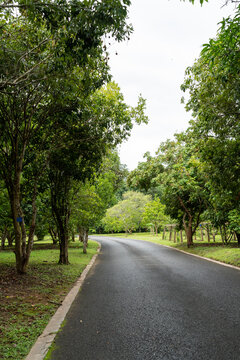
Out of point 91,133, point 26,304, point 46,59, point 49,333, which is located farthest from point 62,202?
point 49,333

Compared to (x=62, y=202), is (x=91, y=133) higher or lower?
higher

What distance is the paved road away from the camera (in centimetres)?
308

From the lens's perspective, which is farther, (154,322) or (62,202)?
(62,202)

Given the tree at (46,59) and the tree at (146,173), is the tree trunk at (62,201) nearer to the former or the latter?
the tree at (46,59)

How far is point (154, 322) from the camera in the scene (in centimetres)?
403

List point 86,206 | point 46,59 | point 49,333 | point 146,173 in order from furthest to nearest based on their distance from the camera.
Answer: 1. point 146,173
2. point 86,206
3. point 46,59
4. point 49,333

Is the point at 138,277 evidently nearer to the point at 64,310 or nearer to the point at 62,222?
the point at 64,310

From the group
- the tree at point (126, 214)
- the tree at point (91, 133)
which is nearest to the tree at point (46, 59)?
the tree at point (91, 133)

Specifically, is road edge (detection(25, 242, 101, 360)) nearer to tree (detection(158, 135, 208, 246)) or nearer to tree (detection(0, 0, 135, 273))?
tree (detection(0, 0, 135, 273))

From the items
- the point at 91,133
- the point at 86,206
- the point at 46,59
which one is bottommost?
the point at 86,206

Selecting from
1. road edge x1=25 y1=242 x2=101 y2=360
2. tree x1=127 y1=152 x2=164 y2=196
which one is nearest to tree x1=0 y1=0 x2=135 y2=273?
road edge x1=25 y1=242 x2=101 y2=360

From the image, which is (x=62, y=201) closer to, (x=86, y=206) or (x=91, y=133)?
(x=91, y=133)

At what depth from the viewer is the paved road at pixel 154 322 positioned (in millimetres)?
3084

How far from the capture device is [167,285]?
6711 mm
